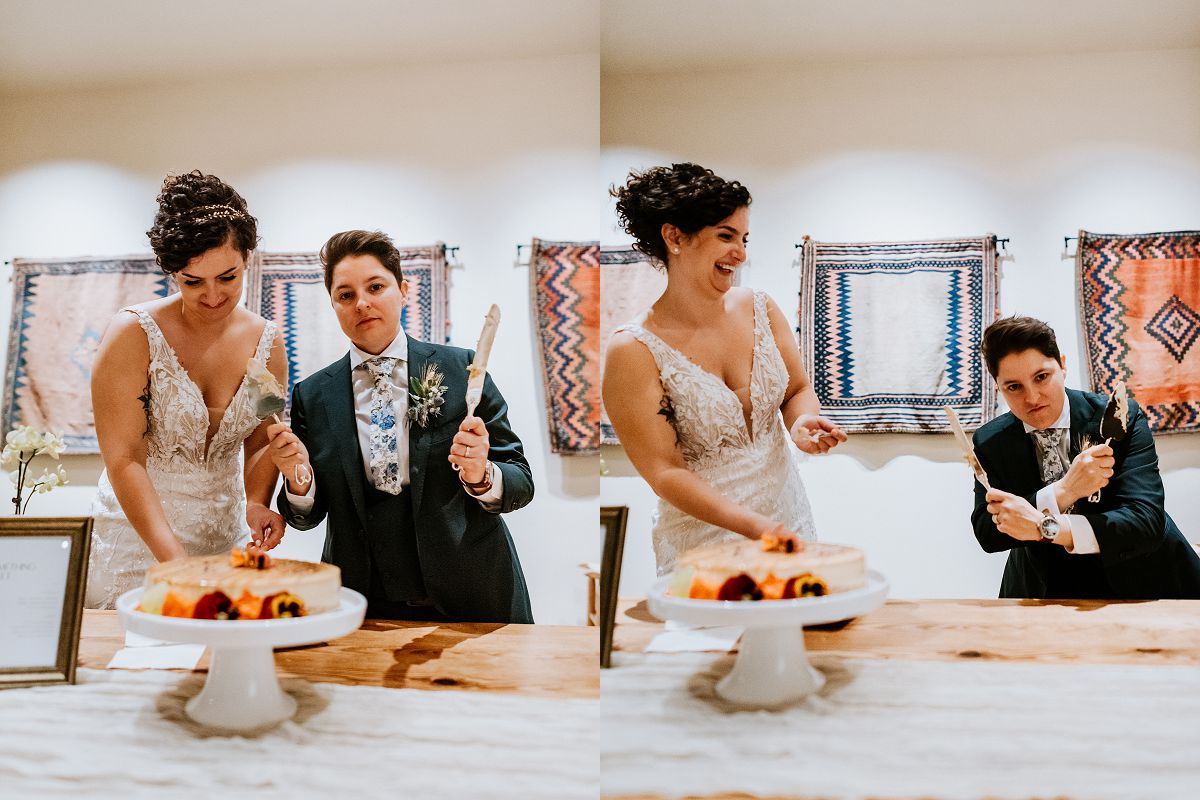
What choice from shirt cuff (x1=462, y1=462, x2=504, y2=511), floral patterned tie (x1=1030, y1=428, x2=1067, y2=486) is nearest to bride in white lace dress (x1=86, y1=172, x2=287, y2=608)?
shirt cuff (x1=462, y1=462, x2=504, y2=511)

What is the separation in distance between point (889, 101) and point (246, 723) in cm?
130

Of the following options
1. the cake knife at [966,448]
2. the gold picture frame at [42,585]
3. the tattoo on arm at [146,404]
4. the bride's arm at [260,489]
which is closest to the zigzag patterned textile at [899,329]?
the cake knife at [966,448]

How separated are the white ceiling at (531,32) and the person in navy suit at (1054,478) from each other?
1.50ft

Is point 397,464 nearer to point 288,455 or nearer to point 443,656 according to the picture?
point 288,455

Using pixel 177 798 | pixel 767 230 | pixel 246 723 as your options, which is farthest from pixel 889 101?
pixel 177 798

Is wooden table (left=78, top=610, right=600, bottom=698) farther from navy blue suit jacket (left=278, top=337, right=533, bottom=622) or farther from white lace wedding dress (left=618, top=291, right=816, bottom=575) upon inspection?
white lace wedding dress (left=618, top=291, right=816, bottom=575)

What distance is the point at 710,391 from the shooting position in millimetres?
1284

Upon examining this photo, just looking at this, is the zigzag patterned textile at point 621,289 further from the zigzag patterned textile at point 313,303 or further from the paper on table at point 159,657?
the paper on table at point 159,657

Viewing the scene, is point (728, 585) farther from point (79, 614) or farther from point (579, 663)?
point (79, 614)

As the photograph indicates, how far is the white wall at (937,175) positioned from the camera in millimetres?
1288

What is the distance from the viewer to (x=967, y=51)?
1.33m

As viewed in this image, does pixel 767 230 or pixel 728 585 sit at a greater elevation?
pixel 767 230

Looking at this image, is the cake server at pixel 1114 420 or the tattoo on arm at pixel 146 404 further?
the tattoo on arm at pixel 146 404

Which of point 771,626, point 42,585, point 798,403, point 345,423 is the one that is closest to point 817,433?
point 798,403
